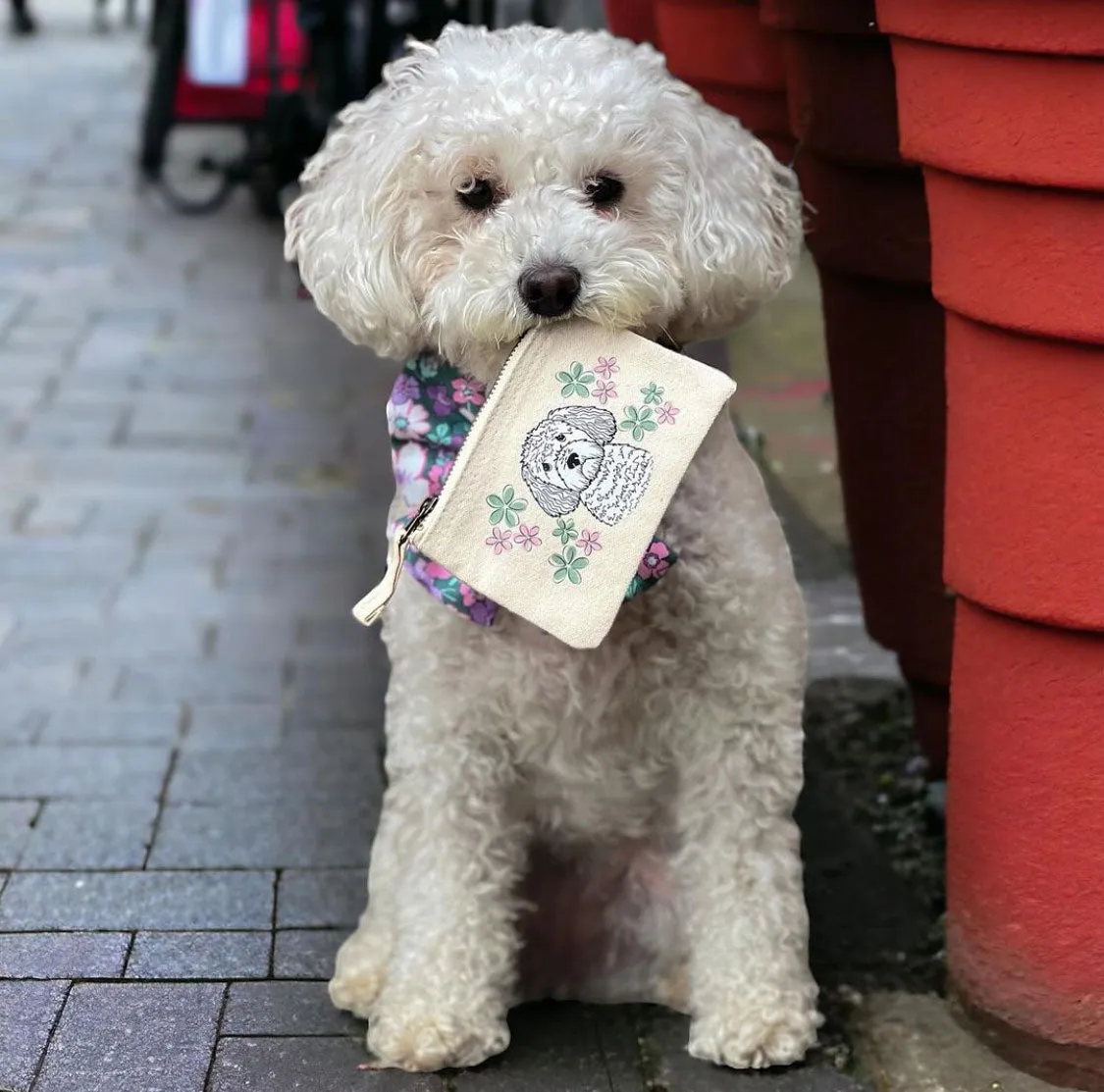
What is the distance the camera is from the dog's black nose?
7.11 feet

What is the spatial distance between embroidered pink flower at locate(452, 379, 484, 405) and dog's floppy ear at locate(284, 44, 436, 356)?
3.2 inches

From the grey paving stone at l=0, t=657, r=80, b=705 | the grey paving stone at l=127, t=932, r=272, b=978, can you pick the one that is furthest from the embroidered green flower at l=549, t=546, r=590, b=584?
the grey paving stone at l=0, t=657, r=80, b=705

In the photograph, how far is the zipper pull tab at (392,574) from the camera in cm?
220

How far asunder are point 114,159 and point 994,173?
7.43m

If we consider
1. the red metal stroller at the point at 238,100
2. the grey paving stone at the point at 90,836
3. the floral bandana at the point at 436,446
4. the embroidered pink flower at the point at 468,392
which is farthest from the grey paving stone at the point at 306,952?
the red metal stroller at the point at 238,100

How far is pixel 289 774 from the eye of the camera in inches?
138

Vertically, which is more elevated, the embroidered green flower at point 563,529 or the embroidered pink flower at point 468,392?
the embroidered pink flower at point 468,392

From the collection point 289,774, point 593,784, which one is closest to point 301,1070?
point 593,784

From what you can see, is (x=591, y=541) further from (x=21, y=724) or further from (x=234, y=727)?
(x=21, y=724)

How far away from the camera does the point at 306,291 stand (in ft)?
8.25

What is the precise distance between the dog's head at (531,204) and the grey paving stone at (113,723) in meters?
1.47

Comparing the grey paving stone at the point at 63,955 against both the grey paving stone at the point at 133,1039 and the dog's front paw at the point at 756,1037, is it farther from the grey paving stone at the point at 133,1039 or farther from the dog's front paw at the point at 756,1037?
the dog's front paw at the point at 756,1037

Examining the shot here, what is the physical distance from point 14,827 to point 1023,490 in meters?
1.88

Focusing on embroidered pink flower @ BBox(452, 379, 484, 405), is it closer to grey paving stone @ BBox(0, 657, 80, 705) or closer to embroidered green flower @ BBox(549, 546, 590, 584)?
embroidered green flower @ BBox(549, 546, 590, 584)
